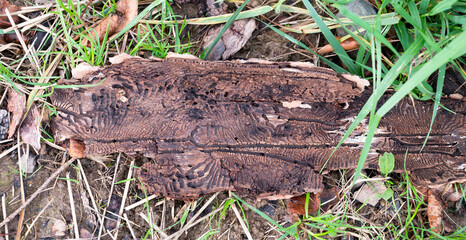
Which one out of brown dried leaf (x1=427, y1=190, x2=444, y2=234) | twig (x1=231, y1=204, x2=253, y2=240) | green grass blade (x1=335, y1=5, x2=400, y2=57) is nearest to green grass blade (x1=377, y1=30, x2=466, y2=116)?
green grass blade (x1=335, y1=5, x2=400, y2=57)

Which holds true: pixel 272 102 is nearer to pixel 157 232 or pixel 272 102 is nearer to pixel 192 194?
pixel 192 194

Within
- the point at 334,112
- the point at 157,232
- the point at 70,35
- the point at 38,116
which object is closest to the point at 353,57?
the point at 334,112

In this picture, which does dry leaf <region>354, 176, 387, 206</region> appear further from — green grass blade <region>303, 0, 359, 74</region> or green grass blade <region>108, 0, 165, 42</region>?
green grass blade <region>108, 0, 165, 42</region>

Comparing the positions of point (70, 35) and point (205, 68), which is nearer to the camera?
point (205, 68)

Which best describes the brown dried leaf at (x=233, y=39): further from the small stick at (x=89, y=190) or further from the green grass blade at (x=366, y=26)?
the small stick at (x=89, y=190)

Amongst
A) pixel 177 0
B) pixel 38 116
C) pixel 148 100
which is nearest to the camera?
pixel 148 100

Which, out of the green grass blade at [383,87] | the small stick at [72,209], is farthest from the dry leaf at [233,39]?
the small stick at [72,209]

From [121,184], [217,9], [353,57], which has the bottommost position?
[121,184]
